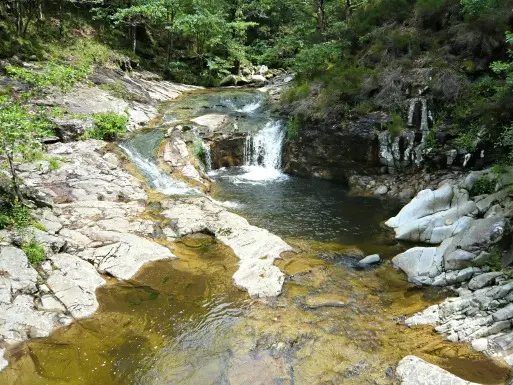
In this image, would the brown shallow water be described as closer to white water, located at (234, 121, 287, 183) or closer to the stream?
the stream

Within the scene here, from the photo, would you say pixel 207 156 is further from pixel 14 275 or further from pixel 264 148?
pixel 14 275

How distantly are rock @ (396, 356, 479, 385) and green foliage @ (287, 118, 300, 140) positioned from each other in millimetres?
12214

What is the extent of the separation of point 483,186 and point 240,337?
831 cm

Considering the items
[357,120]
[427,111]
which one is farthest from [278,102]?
[427,111]

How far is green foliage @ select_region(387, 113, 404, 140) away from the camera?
14.4 metres

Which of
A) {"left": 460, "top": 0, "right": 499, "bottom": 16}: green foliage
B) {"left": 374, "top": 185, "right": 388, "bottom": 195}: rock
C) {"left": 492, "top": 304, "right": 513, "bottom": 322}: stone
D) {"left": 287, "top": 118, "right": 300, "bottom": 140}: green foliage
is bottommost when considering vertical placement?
{"left": 492, "top": 304, "right": 513, "bottom": 322}: stone

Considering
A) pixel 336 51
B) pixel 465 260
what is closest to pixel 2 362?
pixel 465 260

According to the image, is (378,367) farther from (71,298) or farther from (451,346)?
(71,298)

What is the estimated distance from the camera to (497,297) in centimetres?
710

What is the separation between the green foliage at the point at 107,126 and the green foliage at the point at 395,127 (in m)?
11.4

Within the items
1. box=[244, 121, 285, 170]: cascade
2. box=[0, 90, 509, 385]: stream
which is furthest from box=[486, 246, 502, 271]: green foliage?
box=[244, 121, 285, 170]: cascade

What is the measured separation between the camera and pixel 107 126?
16.8 metres

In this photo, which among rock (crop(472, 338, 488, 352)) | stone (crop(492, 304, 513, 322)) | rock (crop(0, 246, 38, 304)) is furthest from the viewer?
rock (crop(0, 246, 38, 304))

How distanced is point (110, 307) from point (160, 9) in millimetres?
21638
